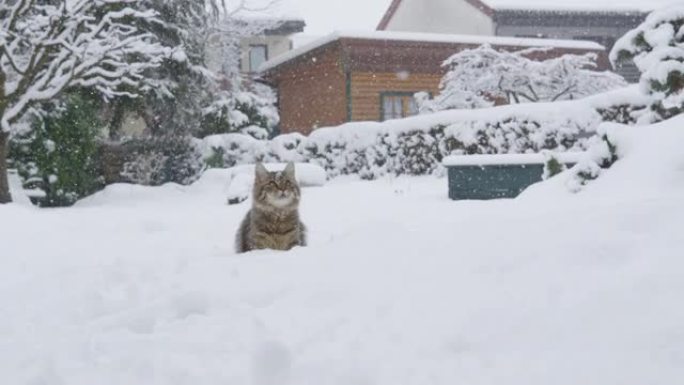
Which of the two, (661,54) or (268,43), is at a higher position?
(268,43)

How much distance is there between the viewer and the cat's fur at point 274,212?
522 cm

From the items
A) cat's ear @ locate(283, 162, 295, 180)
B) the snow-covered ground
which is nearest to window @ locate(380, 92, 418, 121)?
cat's ear @ locate(283, 162, 295, 180)

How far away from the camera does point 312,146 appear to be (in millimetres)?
16812

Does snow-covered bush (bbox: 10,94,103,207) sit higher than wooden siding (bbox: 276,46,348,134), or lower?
lower

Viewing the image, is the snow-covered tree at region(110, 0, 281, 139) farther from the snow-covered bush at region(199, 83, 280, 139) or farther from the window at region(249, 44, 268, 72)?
the window at region(249, 44, 268, 72)

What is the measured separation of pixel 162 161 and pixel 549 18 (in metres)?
17.3

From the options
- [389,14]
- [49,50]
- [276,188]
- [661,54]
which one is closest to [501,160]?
[661,54]

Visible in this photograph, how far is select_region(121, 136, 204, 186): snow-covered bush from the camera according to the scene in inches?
632

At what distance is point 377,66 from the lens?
21.0 meters

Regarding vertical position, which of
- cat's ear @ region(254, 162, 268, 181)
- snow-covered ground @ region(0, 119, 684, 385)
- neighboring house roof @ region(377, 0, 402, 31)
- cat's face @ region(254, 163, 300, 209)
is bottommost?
snow-covered ground @ region(0, 119, 684, 385)

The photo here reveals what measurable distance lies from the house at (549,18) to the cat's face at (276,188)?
2156cm

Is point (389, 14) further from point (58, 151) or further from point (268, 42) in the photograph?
point (58, 151)

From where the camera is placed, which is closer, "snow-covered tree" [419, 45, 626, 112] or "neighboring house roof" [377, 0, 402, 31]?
"snow-covered tree" [419, 45, 626, 112]

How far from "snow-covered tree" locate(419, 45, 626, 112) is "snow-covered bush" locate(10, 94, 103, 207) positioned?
33.3ft
